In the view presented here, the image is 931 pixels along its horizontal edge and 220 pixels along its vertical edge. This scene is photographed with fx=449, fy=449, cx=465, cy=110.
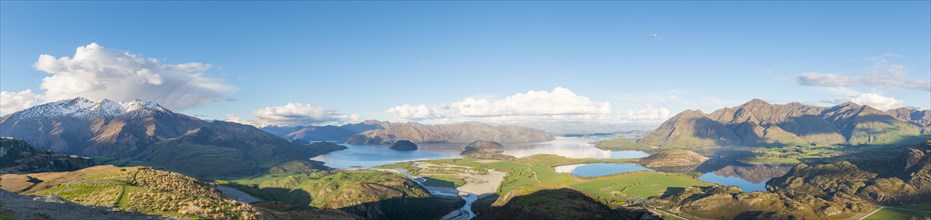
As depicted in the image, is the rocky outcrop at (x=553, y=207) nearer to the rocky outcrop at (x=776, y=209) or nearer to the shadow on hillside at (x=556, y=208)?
the shadow on hillside at (x=556, y=208)

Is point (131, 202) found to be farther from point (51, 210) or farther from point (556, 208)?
point (556, 208)

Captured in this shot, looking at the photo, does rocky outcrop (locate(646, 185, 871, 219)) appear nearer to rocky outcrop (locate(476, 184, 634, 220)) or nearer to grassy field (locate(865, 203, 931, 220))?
grassy field (locate(865, 203, 931, 220))

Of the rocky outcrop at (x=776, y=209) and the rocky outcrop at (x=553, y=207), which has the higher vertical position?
the rocky outcrop at (x=553, y=207)

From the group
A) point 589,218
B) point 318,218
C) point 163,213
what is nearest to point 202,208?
point 163,213

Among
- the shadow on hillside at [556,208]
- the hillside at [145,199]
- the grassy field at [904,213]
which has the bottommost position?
the grassy field at [904,213]

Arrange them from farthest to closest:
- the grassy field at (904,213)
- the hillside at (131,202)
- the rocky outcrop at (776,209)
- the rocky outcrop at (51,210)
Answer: the rocky outcrop at (776,209) → the grassy field at (904,213) → the hillside at (131,202) → the rocky outcrop at (51,210)

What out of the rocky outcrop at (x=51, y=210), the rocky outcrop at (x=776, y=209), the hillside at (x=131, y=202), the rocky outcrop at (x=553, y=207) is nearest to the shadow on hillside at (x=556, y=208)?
the rocky outcrop at (x=553, y=207)

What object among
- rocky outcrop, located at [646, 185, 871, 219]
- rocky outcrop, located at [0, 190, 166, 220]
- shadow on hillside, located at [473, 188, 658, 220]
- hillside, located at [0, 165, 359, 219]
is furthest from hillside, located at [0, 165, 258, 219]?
rocky outcrop, located at [646, 185, 871, 219]

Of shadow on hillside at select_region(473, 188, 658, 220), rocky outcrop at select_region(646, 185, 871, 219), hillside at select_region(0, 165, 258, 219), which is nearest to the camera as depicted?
hillside at select_region(0, 165, 258, 219)

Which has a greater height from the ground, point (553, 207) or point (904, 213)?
point (553, 207)

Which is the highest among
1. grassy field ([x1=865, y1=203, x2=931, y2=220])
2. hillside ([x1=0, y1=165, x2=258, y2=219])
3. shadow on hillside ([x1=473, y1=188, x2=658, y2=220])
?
hillside ([x1=0, y1=165, x2=258, y2=219])

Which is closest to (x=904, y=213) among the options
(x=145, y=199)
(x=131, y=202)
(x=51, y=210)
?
(x=145, y=199)

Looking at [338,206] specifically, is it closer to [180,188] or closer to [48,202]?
[180,188]
